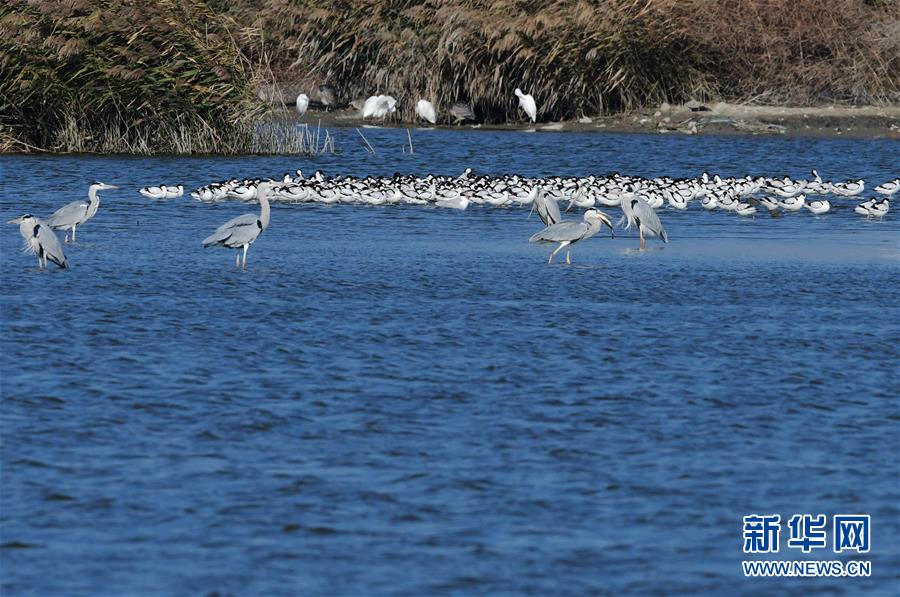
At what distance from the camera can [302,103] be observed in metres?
52.2

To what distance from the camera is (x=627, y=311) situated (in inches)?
611

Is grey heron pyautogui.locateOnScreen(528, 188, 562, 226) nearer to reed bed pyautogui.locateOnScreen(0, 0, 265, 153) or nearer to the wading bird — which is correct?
reed bed pyautogui.locateOnScreen(0, 0, 265, 153)

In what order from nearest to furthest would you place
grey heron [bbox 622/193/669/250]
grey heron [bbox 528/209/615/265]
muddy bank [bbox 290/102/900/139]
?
1. grey heron [bbox 528/209/615/265]
2. grey heron [bbox 622/193/669/250]
3. muddy bank [bbox 290/102/900/139]

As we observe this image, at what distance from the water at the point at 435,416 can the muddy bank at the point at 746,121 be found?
78.9ft

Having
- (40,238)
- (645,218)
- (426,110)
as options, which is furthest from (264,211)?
(426,110)

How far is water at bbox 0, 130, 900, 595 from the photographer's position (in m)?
7.79

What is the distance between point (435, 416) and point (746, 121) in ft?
120

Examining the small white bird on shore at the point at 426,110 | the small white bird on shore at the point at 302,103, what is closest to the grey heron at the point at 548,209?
the small white bird on shore at the point at 426,110

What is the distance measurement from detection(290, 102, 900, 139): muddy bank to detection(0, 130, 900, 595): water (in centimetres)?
2406

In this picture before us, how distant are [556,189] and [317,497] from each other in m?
19.9

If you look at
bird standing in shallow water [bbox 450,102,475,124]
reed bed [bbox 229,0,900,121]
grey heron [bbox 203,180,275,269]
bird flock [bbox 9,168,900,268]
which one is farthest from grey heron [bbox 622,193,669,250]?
bird standing in shallow water [bbox 450,102,475,124]

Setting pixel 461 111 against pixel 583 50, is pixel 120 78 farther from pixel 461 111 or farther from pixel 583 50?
pixel 461 111

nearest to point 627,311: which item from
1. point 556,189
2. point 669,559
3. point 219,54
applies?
point 669,559

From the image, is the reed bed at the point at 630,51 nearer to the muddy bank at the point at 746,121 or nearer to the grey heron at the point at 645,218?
the muddy bank at the point at 746,121
